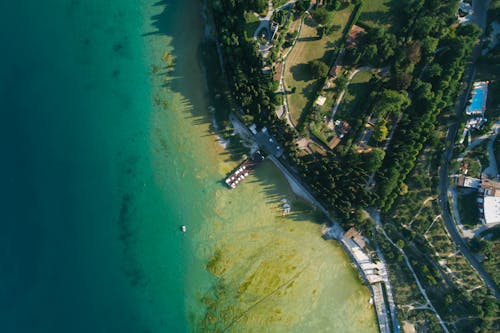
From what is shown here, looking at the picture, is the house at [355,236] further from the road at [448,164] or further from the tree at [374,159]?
the road at [448,164]

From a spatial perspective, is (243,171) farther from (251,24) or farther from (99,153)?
(99,153)

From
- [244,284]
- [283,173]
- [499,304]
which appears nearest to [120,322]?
[244,284]

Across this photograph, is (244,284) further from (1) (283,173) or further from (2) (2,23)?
(2) (2,23)

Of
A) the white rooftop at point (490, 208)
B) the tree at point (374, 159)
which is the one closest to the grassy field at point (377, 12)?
the tree at point (374, 159)

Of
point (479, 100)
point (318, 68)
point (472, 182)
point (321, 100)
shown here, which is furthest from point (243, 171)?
point (479, 100)

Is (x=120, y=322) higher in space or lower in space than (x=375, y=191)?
lower

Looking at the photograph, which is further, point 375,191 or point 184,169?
point 184,169

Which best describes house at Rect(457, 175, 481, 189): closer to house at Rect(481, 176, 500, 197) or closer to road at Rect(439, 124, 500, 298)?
house at Rect(481, 176, 500, 197)
